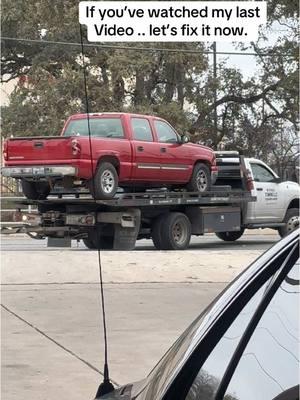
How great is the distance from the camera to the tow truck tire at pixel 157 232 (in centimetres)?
1523

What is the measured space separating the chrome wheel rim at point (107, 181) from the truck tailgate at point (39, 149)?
32.2 inches

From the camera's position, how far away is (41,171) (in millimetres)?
13430

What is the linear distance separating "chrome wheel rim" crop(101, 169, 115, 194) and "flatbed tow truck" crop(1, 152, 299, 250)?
9.3 inches

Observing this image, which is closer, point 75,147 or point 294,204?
point 75,147

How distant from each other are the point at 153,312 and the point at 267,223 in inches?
405

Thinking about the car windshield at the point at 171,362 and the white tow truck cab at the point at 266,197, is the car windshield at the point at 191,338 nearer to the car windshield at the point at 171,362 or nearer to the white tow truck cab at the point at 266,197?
the car windshield at the point at 171,362

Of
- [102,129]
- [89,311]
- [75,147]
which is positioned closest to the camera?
[89,311]

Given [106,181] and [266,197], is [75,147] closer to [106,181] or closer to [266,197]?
[106,181]

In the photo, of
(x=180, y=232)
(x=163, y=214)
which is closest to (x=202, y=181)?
(x=163, y=214)

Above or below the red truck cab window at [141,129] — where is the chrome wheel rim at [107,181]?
below

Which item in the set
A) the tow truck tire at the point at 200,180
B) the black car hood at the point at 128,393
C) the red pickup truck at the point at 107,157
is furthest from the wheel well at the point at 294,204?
the black car hood at the point at 128,393

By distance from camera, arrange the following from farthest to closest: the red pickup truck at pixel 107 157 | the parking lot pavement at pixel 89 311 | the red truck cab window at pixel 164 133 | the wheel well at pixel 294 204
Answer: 1. the wheel well at pixel 294 204
2. the red truck cab window at pixel 164 133
3. the red pickup truck at pixel 107 157
4. the parking lot pavement at pixel 89 311

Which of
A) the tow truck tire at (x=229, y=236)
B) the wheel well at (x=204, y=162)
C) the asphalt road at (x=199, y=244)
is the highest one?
the wheel well at (x=204, y=162)

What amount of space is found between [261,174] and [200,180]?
7.10 ft
